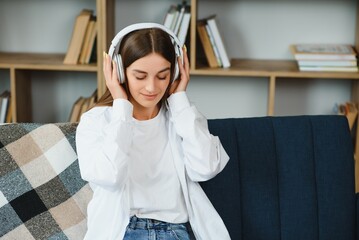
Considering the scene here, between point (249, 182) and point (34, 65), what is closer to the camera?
point (249, 182)

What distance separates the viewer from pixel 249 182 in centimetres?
208

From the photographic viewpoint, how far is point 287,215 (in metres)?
2.10

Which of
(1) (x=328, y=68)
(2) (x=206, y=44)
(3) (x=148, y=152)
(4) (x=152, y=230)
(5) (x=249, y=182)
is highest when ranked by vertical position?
(2) (x=206, y=44)

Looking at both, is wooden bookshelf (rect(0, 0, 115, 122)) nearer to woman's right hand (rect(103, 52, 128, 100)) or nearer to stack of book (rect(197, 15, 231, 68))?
stack of book (rect(197, 15, 231, 68))

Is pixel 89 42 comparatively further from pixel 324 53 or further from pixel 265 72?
pixel 324 53

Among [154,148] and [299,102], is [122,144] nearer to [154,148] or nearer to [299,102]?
[154,148]

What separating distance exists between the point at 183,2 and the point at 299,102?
813 mm

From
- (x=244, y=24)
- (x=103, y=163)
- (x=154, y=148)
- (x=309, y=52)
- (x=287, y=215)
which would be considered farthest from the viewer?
(x=244, y=24)

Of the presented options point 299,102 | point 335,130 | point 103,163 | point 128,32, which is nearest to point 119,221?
point 103,163

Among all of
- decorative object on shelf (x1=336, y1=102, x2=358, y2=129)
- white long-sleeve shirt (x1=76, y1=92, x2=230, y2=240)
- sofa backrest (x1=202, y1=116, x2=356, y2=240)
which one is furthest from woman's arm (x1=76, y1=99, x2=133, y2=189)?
decorative object on shelf (x1=336, y1=102, x2=358, y2=129)

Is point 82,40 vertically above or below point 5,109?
above

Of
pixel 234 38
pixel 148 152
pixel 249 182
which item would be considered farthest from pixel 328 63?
pixel 148 152

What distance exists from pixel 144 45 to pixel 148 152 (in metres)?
0.30

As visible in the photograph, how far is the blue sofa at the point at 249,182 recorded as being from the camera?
75.9 inches
